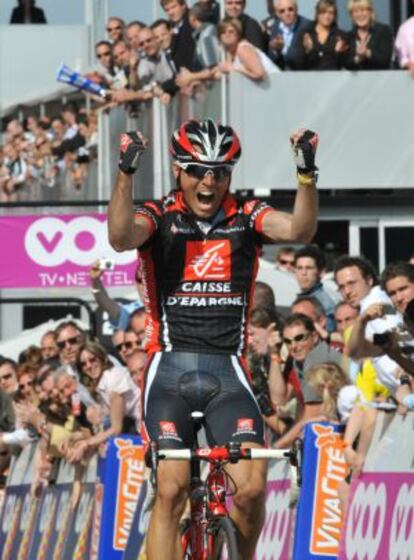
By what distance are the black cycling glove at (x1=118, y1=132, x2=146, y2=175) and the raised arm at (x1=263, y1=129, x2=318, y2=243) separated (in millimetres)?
729

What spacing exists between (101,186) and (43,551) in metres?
8.54

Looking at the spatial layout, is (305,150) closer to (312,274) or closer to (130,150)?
(130,150)

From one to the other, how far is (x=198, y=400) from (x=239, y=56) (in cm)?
1205

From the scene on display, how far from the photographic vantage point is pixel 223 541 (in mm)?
10133

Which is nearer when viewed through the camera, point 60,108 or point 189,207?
point 189,207

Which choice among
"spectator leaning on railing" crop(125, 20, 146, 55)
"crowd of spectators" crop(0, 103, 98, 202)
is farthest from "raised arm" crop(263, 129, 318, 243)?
"crowd of spectators" crop(0, 103, 98, 202)

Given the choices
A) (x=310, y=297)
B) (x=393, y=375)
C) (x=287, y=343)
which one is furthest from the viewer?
(x=310, y=297)

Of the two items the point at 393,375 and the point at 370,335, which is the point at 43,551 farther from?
the point at 370,335

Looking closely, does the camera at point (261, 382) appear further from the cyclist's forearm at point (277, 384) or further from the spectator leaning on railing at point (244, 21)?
the spectator leaning on railing at point (244, 21)

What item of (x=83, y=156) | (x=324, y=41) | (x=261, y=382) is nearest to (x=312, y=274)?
(x=261, y=382)

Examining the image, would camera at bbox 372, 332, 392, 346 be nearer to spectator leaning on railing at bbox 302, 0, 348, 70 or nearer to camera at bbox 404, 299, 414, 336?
camera at bbox 404, 299, 414, 336

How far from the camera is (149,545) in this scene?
10.5 m

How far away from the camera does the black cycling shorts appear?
34.5ft

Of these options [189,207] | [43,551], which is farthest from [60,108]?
[189,207]
